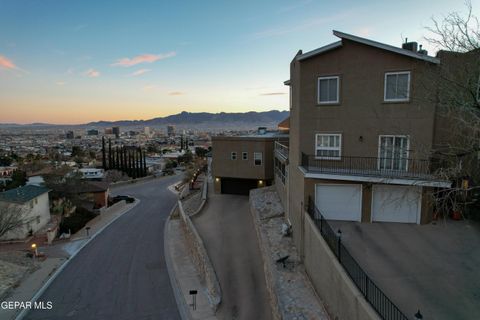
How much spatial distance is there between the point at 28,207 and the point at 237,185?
1985cm

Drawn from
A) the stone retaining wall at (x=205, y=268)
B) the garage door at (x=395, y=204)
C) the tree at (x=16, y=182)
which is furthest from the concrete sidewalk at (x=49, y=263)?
the garage door at (x=395, y=204)

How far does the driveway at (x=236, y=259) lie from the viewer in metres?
13.8

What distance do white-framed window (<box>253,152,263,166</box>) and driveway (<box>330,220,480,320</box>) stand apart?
1555cm

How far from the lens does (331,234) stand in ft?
35.9

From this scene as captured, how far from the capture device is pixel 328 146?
14.6 metres

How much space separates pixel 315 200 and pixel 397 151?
13.6 feet

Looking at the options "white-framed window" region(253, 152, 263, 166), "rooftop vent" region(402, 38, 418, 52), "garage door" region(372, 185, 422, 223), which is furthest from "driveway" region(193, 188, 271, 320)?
"rooftop vent" region(402, 38, 418, 52)

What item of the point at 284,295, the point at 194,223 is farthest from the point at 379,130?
the point at 194,223

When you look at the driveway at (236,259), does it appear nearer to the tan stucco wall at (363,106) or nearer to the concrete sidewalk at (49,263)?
the tan stucco wall at (363,106)

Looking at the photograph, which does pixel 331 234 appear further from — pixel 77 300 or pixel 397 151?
pixel 77 300

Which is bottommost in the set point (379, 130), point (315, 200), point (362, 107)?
point (315, 200)

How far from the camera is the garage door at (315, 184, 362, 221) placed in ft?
45.4

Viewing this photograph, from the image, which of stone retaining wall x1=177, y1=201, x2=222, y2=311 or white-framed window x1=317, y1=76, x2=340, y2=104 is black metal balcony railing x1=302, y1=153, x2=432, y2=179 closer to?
white-framed window x1=317, y1=76, x2=340, y2=104

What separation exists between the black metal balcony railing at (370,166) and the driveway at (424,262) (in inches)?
90.1
